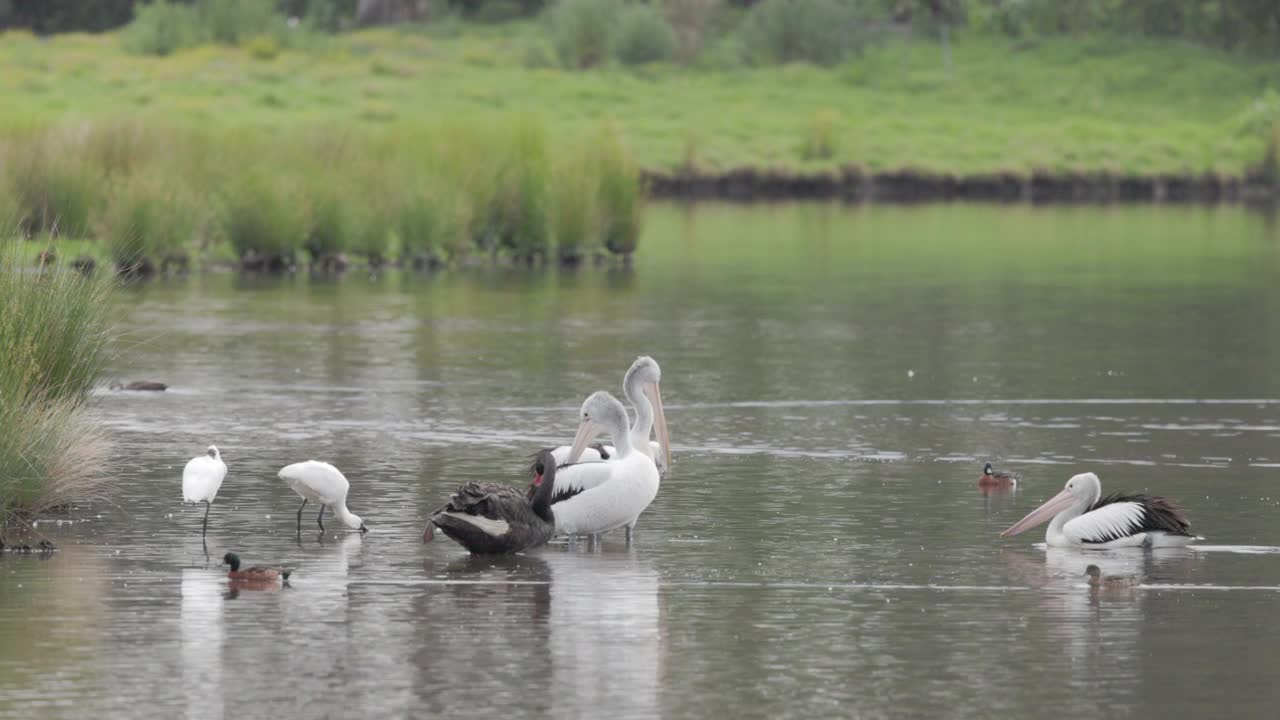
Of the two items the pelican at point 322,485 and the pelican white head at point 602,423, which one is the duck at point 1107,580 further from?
the pelican at point 322,485

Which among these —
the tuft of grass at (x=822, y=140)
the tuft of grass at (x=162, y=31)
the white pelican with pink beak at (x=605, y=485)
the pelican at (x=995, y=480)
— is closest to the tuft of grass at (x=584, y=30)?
the tuft of grass at (x=162, y=31)

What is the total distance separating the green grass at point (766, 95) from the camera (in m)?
67.0

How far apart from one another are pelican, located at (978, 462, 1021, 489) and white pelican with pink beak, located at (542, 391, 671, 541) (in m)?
2.98

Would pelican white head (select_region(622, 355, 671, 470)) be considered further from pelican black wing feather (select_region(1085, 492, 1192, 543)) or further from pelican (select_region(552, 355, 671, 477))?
pelican black wing feather (select_region(1085, 492, 1192, 543))

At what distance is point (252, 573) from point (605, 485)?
2304mm

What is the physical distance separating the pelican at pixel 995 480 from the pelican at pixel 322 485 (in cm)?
435

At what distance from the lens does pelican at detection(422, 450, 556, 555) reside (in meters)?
13.5

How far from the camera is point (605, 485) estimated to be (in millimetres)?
14086

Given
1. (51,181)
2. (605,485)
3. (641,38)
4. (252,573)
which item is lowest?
(252,573)

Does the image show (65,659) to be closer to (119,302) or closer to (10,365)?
(10,365)

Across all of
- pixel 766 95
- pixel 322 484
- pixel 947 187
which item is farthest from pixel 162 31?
pixel 322 484

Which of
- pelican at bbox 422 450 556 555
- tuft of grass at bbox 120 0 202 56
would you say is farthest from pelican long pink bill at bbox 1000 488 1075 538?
tuft of grass at bbox 120 0 202 56

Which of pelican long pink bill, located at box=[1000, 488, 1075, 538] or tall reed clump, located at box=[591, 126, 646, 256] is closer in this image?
pelican long pink bill, located at box=[1000, 488, 1075, 538]

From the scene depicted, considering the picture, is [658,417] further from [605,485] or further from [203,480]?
[203,480]
